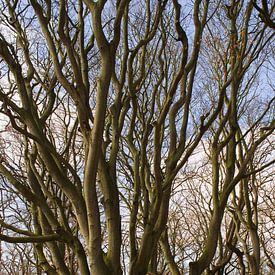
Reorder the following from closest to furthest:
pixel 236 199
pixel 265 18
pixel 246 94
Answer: pixel 265 18
pixel 246 94
pixel 236 199

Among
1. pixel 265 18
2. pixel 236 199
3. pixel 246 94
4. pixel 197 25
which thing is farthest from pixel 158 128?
pixel 236 199

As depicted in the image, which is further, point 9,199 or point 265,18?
Result: point 9,199

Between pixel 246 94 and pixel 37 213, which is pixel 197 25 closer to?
pixel 37 213

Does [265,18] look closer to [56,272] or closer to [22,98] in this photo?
[22,98]

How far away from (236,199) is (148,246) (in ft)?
12.9

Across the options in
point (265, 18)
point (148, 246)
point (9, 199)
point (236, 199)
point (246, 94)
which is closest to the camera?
point (265, 18)

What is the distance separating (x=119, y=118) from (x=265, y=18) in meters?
2.06

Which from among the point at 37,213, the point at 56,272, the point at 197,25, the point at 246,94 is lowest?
the point at 56,272

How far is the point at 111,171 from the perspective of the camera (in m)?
4.23

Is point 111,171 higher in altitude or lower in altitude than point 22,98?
lower

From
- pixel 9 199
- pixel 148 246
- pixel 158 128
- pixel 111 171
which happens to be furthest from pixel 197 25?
pixel 9 199

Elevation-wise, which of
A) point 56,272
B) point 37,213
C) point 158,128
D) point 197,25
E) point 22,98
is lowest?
point 56,272

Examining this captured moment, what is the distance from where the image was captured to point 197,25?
13.9 ft

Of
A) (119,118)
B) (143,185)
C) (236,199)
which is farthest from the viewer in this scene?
(236,199)
